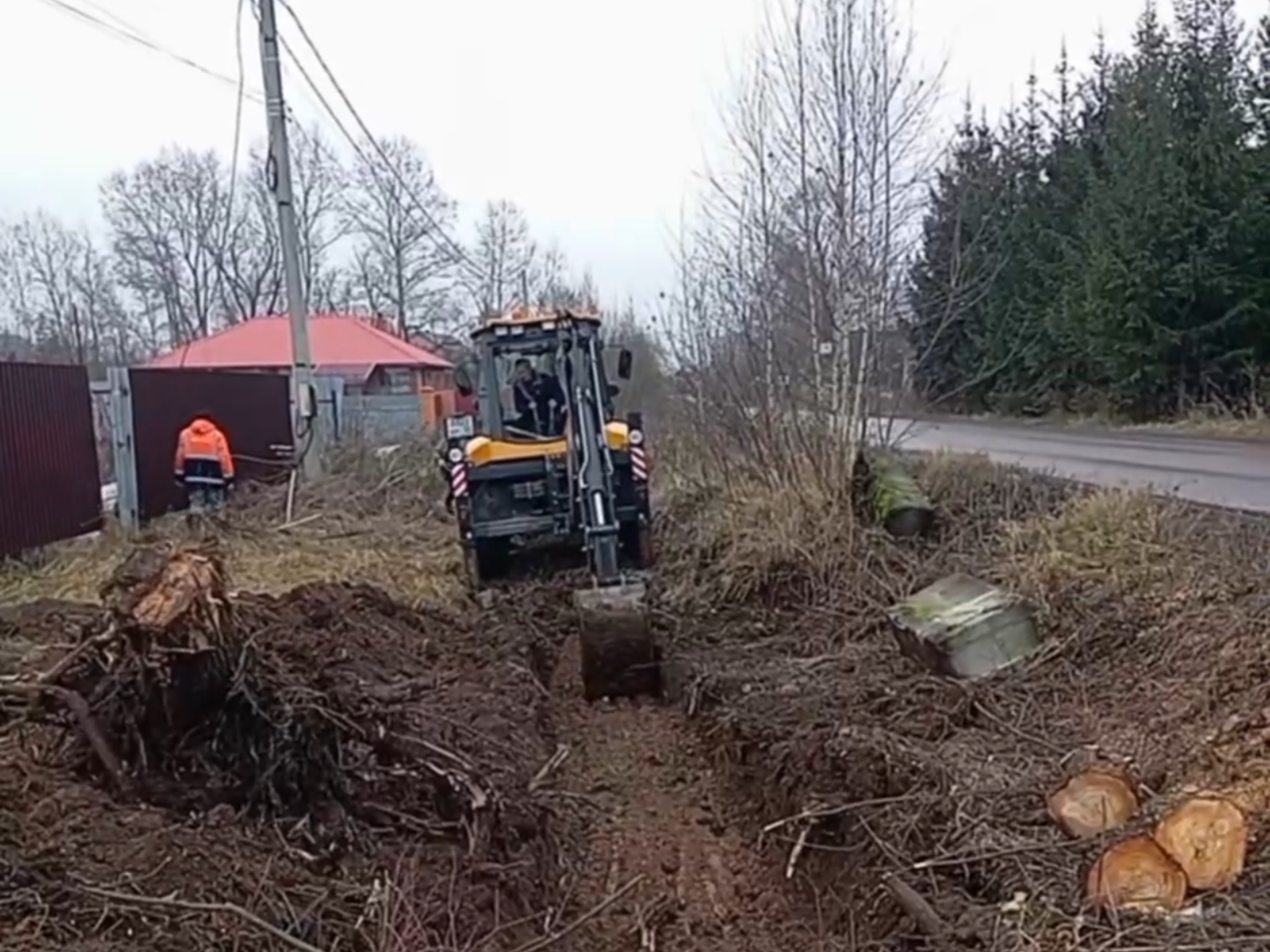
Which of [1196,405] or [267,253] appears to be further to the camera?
[267,253]

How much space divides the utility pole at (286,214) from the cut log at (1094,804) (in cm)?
1213

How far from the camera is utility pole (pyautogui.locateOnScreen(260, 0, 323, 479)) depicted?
50.2 ft

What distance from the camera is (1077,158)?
31.8 meters

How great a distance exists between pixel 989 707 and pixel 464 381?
619 centimetres

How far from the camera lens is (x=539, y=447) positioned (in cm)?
1094

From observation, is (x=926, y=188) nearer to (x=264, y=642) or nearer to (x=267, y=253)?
(x=264, y=642)

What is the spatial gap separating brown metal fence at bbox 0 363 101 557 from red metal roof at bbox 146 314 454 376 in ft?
94.0

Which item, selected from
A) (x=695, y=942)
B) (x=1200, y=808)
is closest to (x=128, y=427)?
(x=695, y=942)

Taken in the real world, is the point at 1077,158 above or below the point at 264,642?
above

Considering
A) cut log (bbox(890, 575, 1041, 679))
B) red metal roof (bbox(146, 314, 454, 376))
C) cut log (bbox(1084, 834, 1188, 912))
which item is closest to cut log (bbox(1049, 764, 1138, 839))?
cut log (bbox(1084, 834, 1188, 912))

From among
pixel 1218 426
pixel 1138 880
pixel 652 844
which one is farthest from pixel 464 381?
pixel 1218 426

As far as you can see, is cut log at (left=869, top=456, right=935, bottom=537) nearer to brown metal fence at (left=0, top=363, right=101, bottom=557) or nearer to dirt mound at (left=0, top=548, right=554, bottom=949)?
dirt mound at (left=0, top=548, right=554, bottom=949)

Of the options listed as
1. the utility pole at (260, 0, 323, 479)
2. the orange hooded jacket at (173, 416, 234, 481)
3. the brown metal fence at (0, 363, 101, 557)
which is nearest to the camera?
the brown metal fence at (0, 363, 101, 557)

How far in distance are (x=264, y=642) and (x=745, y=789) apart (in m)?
2.92
